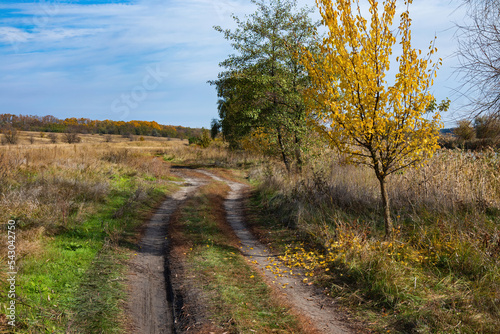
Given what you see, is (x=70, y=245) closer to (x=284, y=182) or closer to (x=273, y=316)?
(x=273, y=316)

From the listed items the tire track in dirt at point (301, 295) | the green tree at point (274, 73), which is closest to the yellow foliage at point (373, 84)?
the tire track in dirt at point (301, 295)

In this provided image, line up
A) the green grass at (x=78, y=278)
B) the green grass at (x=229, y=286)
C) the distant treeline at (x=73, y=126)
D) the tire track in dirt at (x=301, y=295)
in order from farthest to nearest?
1. the distant treeline at (x=73, y=126)
2. the tire track in dirt at (x=301, y=295)
3. the green grass at (x=229, y=286)
4. the green grass at (x=78, y=278)

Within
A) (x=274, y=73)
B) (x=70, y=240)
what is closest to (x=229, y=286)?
(x=70, y=240)

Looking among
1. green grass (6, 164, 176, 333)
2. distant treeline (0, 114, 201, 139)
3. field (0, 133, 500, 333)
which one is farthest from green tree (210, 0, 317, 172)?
distant treeline (0, 114, 201, 139)

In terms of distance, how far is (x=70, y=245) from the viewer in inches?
268

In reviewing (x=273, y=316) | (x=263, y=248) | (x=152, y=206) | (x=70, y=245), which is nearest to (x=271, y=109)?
(x=152, y=206)

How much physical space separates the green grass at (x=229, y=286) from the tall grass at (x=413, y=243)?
1.14 meters

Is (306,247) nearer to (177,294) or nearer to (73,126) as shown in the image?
(177,294)

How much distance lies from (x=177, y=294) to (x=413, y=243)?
188 inches

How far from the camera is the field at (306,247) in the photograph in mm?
4285

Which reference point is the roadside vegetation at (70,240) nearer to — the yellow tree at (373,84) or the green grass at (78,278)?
the green grass at (78,278)

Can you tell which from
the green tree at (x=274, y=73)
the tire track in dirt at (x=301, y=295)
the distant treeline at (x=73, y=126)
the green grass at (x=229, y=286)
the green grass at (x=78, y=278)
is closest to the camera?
the green grass at (x=78, y=278)

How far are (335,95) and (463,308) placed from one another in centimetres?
372

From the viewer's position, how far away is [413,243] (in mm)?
6469
